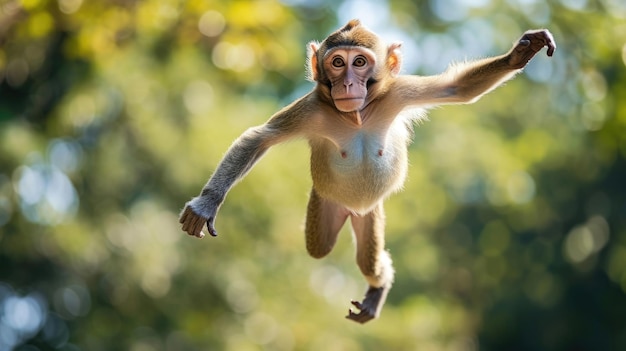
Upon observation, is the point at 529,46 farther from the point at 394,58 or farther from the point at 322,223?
the point at 322,223

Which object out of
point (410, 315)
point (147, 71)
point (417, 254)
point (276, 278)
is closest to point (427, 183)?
point (417, 254)

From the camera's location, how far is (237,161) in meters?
4.84

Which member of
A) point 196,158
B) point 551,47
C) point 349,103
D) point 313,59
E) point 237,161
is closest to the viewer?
point 551,47

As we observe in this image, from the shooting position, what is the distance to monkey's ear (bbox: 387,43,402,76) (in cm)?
500

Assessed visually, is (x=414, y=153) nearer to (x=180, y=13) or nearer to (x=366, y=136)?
(x=180, y=13)

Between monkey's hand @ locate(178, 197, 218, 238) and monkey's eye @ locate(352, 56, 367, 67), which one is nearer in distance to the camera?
monkey's hand @ locate(178, 197, 218, 238)

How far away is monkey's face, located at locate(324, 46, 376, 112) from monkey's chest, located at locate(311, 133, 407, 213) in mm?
451

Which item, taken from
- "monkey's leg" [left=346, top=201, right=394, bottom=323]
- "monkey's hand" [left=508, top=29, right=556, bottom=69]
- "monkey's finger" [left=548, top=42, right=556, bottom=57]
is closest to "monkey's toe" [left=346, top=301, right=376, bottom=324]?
"monkey's leg" [left=346, top=201, right=394, bottom=323]

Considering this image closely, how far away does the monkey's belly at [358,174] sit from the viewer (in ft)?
16.9

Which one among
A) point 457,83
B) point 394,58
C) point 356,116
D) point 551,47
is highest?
point 394,58

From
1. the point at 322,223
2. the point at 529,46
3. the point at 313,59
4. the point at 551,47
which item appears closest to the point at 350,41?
the point at 313,59

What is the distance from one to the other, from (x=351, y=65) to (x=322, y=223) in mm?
1415

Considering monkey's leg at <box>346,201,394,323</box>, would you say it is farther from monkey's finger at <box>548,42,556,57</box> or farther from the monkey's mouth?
monkey's finger at <box>548,42,556,57</box>

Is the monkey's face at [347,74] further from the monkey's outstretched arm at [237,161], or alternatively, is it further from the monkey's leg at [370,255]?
the monkey's leg at [370,255]
